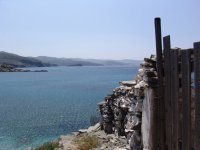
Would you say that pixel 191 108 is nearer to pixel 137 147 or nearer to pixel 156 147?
pixel 156 147

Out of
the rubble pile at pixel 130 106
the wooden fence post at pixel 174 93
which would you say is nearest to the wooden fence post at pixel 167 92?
the wooden fence post at pixel 174 93

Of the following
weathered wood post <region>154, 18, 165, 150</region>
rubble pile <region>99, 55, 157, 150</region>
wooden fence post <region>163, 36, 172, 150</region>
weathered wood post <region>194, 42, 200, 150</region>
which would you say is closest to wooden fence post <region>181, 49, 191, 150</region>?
weathered wood post <region>194, 42, 200, 150</region>

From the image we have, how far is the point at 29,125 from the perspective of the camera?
33.5m

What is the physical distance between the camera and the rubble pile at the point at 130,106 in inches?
301

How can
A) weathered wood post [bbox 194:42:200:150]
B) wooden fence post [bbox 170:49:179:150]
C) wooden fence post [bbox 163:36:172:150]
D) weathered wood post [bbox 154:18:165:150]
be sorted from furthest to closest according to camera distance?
weathered wood post [bbox 154:18:165:150]
wooden fence post [bbox 163:36:172:150]
wooden fence post [bbox 170:49:179:150]
weathered wood post [bbox 194:42:200:150]

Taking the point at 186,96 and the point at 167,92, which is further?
the point at 167,92

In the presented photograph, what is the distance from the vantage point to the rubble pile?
7645 mm

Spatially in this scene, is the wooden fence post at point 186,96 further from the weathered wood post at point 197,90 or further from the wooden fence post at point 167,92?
the wooden fence post at point 167,92

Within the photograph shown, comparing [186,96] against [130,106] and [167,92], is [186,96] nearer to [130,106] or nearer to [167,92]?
[167,92]

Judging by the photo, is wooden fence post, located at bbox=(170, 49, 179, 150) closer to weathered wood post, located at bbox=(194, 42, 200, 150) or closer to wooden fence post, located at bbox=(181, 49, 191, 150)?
wooden fence post, located at bbox=(181, 49, 191, 150)

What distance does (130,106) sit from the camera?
10406mm

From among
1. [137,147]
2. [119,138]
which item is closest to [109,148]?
[119,138]

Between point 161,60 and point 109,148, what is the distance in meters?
8.19

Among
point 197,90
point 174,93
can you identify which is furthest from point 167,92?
point 197,90
